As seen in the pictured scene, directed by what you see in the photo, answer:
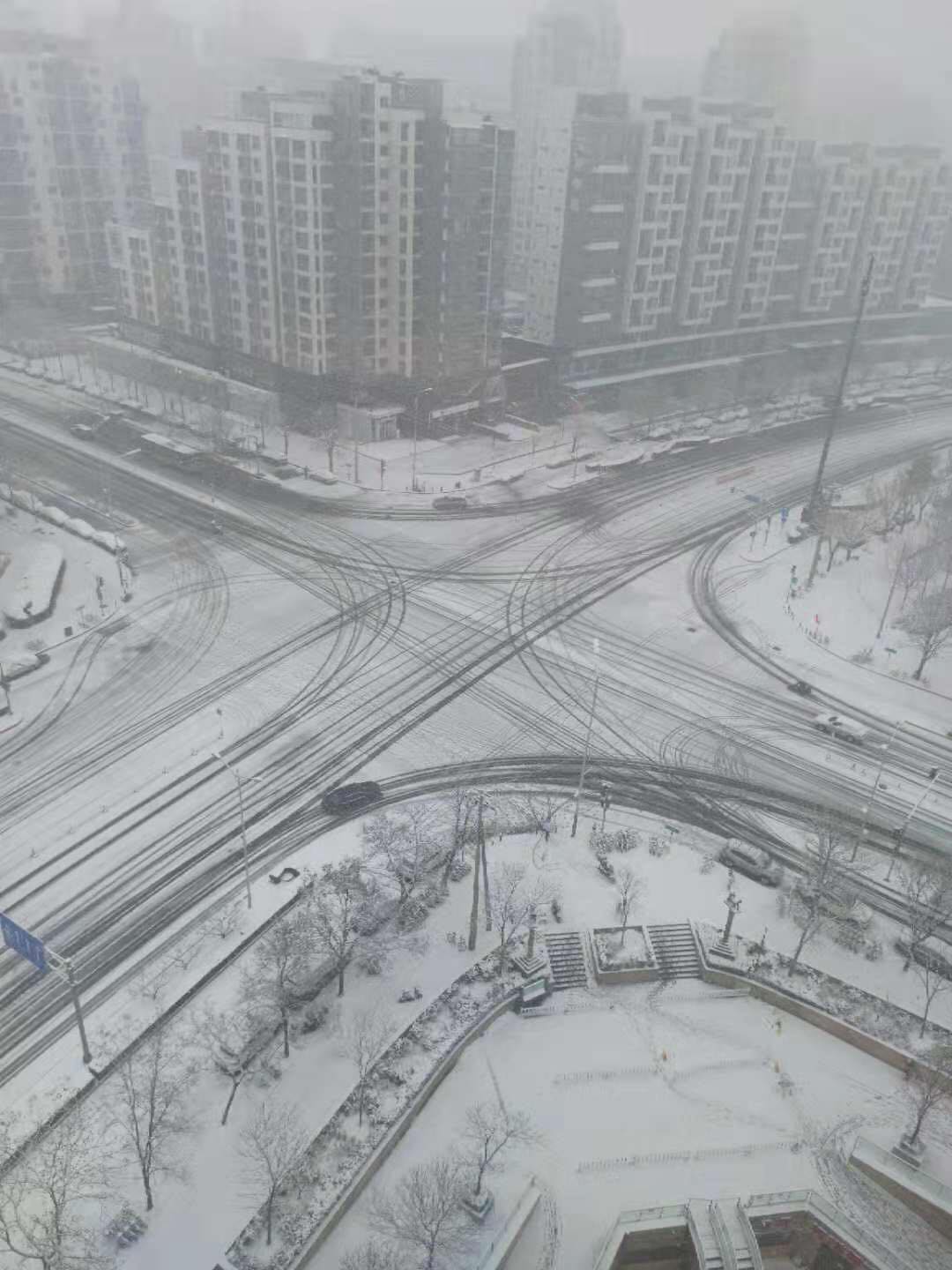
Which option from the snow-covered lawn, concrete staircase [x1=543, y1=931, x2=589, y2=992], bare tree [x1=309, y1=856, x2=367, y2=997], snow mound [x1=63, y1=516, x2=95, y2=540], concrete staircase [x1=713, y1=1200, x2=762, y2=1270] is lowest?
the snow-covered lawn

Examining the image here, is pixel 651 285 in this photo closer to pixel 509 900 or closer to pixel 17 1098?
pixel 509 900

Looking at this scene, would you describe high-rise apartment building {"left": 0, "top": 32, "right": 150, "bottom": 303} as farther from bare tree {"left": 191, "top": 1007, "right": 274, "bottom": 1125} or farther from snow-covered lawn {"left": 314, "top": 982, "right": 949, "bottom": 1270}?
snow-covered lawn {"left": 314, "top": 982, "right": 949, "bottom": 1270}

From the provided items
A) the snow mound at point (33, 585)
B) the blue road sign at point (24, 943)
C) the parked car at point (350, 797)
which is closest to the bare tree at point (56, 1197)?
the blue road sign at point (24, 943)

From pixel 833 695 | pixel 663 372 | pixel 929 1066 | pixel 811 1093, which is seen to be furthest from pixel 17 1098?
pixel 663 372

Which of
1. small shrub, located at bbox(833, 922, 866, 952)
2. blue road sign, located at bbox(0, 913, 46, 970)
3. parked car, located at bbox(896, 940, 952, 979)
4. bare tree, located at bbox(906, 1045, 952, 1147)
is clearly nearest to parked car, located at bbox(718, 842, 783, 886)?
small shrub, located at bbox(833, 922, 866, 952)

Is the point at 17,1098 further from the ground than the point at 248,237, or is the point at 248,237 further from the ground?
the point at 248,237

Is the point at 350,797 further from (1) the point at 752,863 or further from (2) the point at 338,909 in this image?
(1) the point at 752,863

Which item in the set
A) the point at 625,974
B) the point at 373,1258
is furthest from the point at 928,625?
the point at 373,1258
